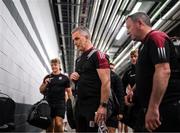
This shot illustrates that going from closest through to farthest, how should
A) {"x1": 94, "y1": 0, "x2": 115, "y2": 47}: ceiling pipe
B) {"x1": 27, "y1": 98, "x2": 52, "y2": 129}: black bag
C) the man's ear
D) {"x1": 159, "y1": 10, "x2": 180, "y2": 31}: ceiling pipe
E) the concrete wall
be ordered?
the man's ear
the concrete wall
{"x1": 27, "y1": 98, "x2": 52, "y2": 129}: black bag
{"x1": 94, "y1": 0, "x2": 115, "y2": 47}: ceiling pipe
{"x1": 159, "y1": 10, "x2": 180, "y2": 31}: ceiling pipe

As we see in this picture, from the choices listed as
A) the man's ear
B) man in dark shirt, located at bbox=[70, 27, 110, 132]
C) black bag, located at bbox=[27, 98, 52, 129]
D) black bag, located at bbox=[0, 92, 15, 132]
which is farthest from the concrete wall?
the man's ear

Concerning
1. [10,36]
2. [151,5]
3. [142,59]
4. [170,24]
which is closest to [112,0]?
[151,5]

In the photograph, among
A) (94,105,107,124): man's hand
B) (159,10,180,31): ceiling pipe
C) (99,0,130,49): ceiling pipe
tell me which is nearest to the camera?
(94,105,107,124): man's hand

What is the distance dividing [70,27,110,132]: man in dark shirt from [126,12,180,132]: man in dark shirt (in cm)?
61

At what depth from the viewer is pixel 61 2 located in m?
9.31

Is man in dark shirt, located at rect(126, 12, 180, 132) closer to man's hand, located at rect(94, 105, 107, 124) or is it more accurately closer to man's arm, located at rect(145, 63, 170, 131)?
man's arm, located at rect(145, 63, 170, 131)

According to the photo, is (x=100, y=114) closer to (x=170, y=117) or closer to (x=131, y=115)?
(x=131, y=115)

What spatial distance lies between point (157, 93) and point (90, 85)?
111 cm

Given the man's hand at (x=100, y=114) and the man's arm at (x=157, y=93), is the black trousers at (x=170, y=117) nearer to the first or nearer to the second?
the man's arm at (x=157, y=93)

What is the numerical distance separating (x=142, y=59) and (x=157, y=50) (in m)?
0.18

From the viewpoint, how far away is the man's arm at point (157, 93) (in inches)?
79.4

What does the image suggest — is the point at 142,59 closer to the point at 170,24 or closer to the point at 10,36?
Answer: the point at 10,36

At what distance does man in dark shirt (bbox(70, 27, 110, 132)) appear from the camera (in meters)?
2.90

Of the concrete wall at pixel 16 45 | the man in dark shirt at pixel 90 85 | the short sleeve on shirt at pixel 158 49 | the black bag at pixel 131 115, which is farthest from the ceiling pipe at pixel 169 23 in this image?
the short sleeve on shirt at pixel 158 49
